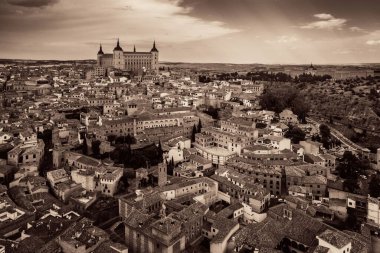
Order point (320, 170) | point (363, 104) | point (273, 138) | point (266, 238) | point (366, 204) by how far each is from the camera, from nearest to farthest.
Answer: point (266, 238), point (366, 204), point (320, 170), point (273, 138), point (363, 104)

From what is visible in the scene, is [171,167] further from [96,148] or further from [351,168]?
[351,168]

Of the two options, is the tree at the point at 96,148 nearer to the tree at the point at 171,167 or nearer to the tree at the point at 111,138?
the tree at the point at 111,138

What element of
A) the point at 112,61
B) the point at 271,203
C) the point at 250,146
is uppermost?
the point at 112,61

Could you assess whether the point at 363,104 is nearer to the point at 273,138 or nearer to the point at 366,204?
the point at 273,138

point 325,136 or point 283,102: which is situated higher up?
point 283,102

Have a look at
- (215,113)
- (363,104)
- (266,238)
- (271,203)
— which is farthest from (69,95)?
(363,104)

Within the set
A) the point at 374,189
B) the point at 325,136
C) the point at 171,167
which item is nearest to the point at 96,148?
the point at 171,167

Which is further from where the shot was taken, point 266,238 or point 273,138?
point 273,138
